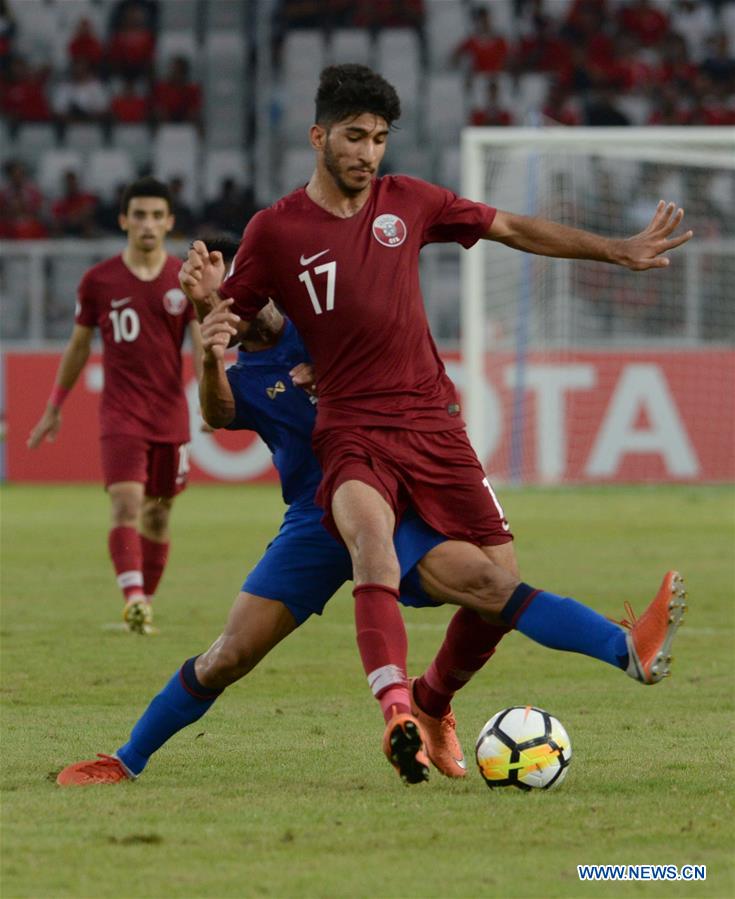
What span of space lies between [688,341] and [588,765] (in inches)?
604

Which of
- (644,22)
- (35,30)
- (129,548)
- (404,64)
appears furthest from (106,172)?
(129,548)

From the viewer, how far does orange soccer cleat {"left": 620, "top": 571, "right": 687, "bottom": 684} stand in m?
4.76

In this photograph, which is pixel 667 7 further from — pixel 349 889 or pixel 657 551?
pixel 349 889

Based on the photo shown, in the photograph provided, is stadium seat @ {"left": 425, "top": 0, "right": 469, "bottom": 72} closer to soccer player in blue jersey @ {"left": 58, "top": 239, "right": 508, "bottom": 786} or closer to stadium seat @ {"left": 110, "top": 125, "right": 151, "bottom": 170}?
stadium seat @ {"left": 110, "top": 125, "right": 151, "bottom": 170}

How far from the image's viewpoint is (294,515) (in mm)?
5516

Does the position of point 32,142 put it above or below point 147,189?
above

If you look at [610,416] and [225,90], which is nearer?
[610,416]

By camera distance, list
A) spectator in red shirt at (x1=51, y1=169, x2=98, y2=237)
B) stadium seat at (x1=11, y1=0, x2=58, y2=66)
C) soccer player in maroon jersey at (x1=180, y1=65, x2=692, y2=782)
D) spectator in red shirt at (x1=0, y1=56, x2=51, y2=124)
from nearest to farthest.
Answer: soccer player in maroon jersey at (x1=180, y1=65, x2=692, y2=782), spectator in red shirt at (x1=51, y1=169, x2=98, y2=237), spectator in red shirt at (x1=0, y1=56, x2=51, y2=124), stadium seat at (x1=11, y1=0, x2=58, y2=66)

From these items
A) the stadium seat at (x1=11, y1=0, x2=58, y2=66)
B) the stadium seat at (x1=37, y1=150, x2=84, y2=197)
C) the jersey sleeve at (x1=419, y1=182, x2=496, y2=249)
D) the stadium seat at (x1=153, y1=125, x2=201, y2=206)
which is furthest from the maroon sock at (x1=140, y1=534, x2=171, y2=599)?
the stadium seat at (x1=11, y1=0, x2=58, y2=66)

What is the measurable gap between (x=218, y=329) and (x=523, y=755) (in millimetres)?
1565

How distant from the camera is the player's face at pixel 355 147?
17.3 feet

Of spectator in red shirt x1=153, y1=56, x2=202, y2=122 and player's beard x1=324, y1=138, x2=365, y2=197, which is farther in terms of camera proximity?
spectator in red shirt x1=153, y1=56, x2=202, y2=122

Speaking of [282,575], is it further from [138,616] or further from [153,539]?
[153,539]

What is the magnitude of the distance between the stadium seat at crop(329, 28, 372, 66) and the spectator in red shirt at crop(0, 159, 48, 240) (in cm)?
505
